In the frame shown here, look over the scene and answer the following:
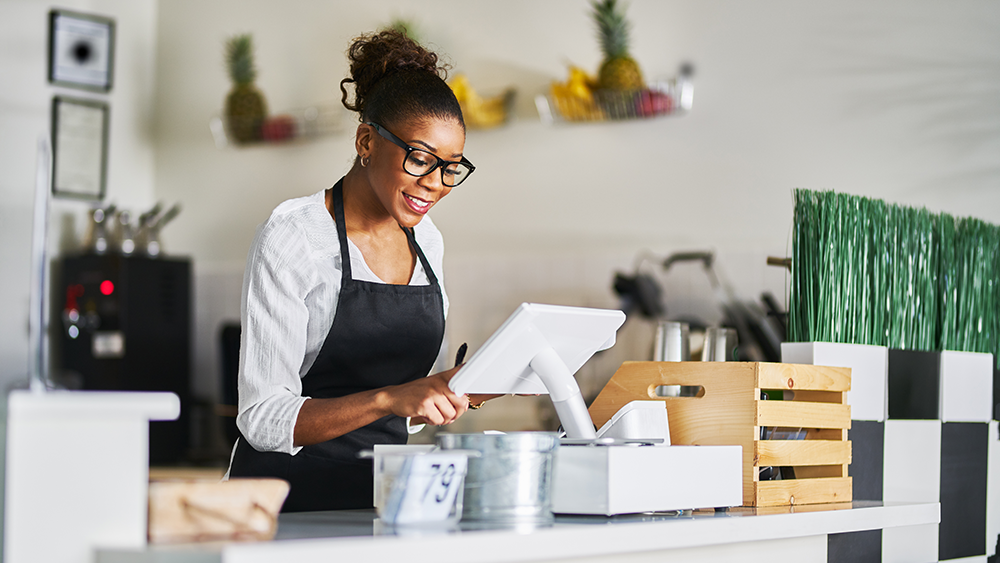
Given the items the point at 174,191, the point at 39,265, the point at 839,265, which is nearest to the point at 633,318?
the point at 839,265

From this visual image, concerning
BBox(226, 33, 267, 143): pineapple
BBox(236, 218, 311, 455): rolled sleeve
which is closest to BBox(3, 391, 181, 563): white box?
BBox(236, 218, 311, 455): rolled sleeve

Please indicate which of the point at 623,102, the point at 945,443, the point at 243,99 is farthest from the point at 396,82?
the point at 243,99

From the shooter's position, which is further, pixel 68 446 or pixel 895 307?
pixel 895 307

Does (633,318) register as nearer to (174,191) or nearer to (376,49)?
(376,49)

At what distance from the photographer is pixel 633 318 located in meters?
3.43

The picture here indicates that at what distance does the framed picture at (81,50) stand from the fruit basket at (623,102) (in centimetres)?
200

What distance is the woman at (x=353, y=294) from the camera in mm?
1438

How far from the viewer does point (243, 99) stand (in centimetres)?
421

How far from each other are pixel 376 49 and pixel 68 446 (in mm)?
931

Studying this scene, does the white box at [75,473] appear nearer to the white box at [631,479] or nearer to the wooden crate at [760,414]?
the white box at [631,479]

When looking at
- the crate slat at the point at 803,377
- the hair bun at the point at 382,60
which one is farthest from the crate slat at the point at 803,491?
the hair bun at the point at 382,60

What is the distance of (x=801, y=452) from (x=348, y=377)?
72 cm

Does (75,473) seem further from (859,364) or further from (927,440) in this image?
(927,440)

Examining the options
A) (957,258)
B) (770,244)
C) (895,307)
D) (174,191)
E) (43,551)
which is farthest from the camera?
(174,191)
